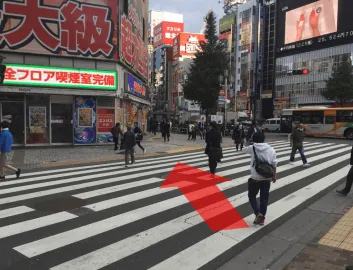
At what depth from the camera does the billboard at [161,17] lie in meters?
120

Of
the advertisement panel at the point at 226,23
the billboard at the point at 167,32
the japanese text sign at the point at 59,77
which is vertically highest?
the billboard at the point at 167,32

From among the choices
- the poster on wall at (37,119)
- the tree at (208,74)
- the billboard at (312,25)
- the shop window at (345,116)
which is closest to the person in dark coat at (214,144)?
the poster on wall at (37,119)

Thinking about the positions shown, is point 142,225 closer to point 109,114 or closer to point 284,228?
point 284,228

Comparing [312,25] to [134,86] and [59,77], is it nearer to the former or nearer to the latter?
[134,86]

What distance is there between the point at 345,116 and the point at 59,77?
22140mm

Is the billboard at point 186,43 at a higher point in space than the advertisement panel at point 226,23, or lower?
lower

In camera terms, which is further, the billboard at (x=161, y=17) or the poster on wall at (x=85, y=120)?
the billboard at (x=161, y=17)

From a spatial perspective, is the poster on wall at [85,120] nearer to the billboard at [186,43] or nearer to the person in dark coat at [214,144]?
the person in dark coat at [214,144]

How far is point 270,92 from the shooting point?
7712cm

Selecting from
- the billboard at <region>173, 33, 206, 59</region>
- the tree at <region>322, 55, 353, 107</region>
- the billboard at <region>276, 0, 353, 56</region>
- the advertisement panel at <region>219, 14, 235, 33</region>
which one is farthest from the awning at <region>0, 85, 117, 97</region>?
the billboard at <region>173, 33, 206, 59</region>

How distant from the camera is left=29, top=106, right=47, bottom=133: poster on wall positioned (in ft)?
60.3

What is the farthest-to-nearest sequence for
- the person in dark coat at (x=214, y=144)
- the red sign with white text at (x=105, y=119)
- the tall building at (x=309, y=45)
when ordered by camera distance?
1. the tall building at (x=309, y=45)
2. the red sign with white text at (x=105, y=119)
3. the person in dark coat at (x=214, y=144)

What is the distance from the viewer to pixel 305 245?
459cm

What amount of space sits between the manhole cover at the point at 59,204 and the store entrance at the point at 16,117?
40.7ft
